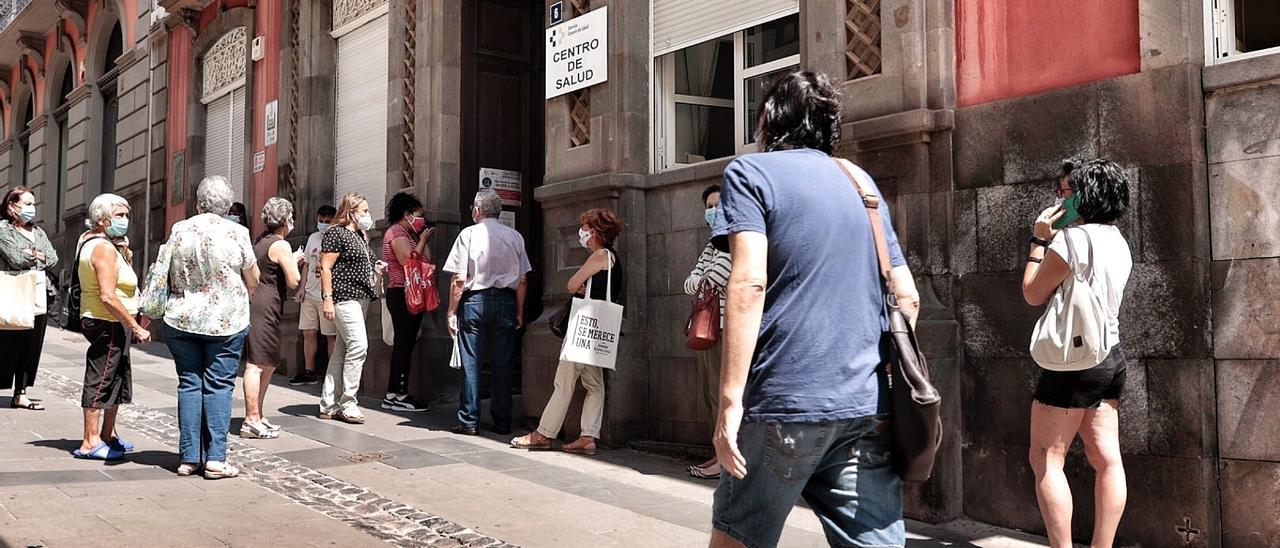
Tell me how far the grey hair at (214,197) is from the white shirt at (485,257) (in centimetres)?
207

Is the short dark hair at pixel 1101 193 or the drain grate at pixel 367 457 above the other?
the short dark hair at pixel 1101 193

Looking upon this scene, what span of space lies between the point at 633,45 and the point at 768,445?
6131 millimetres

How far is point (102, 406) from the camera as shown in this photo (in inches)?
275

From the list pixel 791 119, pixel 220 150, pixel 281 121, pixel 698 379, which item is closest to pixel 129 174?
pixel 220 150

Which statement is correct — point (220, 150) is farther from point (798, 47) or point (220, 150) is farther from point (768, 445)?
point (768, 445)

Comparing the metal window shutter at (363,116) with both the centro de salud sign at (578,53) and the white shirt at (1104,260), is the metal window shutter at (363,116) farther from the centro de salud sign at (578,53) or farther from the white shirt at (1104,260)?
the white shirt at (1104,260)

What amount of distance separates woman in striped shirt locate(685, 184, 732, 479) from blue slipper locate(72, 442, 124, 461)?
144 inches

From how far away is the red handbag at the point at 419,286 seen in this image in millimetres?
9602

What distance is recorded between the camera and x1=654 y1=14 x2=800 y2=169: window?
25.4ft

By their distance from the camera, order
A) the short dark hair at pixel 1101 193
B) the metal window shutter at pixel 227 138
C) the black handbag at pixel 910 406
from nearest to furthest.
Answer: the black handbag at pixel 910 406 < the short dark hair at pixel 1101 193 < the metal window shutter at pixel 227 138

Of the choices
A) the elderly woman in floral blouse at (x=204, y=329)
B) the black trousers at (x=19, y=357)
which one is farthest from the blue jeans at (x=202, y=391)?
the black trousers at (x=19, y=357)

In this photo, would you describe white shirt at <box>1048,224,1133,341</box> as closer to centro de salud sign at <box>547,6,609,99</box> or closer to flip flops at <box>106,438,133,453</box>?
centro de salud sign at <box>547,6,609,99</box>

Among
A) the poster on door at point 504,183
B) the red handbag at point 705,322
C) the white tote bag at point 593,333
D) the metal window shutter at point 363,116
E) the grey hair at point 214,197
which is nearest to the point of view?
the red handbag at point 705,322

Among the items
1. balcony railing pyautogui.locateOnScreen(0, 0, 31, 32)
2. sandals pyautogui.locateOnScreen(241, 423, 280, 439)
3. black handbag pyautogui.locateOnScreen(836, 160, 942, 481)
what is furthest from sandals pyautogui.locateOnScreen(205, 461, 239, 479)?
balcony railing pyautogui.locateOnScreen(0, 0, 31, 32)
